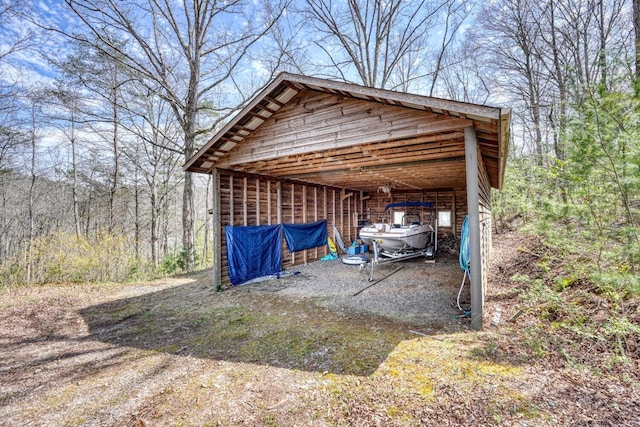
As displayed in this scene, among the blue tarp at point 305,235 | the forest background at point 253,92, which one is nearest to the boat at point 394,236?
the blue tarp at point 305,235

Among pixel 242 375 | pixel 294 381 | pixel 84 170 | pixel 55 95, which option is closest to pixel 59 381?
pixel 242 375

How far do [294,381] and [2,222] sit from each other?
19.6 m

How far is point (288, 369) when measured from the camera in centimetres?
299

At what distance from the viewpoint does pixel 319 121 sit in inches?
204

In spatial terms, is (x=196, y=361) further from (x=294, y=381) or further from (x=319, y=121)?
(x=319, y=121)

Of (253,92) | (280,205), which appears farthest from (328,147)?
(253,92)

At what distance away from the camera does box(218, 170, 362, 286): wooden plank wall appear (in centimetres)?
705

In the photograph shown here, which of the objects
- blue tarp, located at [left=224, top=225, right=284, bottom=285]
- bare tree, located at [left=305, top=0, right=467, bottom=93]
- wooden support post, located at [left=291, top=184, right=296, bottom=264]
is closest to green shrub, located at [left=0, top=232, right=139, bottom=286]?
blue tarp, located at [left=224, top=225, right=284, bottom=285]

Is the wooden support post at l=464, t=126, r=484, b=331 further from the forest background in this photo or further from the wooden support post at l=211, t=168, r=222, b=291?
the wooden support post at l=211, t=168, r=222, b=291

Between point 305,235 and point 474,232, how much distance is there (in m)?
6.29

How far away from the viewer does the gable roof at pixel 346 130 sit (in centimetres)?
395

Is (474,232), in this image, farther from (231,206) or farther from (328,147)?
(231,206)

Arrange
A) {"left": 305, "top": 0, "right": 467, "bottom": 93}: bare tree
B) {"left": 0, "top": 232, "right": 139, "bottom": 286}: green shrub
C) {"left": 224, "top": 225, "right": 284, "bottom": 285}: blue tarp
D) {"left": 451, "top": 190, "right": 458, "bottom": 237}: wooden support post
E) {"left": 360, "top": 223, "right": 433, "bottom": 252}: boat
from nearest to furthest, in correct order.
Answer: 1. {"left": 224, "top": 225, "right": 284, "bottom": 285}: blue tarp
2. {"left": 0, "top": 232, "right": 139, "bottom": 286}: green shrub
3. {"left": 360, "top": 223, "right": 433, "bottom": 252}: boat
4. {"left": 451, "top": 190, "right": 458, "bottom": 237}: wooden support post
5. {"left": 305, "top": 0, "right": 467, "bottom": 93}: bare tree

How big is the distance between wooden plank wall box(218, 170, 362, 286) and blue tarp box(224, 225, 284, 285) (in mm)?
189
